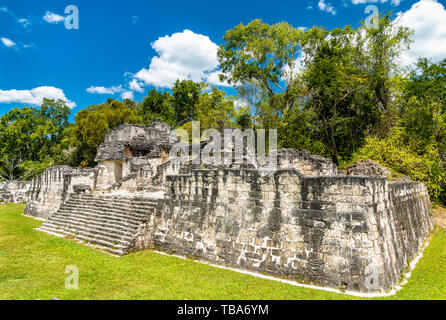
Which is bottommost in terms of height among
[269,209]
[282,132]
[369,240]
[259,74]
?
[369,240]

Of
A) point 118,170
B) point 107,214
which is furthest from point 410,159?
point 118,170

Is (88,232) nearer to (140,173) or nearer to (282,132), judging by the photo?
(140,173)

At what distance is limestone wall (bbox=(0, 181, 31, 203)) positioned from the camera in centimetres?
2039

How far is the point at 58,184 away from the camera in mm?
14984

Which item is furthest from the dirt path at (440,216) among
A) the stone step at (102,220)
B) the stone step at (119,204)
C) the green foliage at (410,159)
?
the stone step at (102,220)

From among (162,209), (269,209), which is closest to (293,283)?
Answer: (269,209)

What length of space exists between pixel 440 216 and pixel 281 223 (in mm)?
11616

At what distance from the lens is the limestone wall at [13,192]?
66.9 feet

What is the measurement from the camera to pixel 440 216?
43.4 feet

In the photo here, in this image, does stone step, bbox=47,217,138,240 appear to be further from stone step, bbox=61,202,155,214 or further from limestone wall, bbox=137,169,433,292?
stone step, bbox=61,202,155,214

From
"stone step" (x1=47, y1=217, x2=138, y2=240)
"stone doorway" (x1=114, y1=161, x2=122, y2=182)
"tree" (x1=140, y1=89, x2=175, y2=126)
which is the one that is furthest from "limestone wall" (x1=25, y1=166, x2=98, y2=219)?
"tree" (x1=140, y1=89, x2=175, y2=126)

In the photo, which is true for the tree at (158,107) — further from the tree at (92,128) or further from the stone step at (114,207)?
the stone step at (114,207)

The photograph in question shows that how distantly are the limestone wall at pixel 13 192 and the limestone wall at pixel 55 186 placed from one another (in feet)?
18.5

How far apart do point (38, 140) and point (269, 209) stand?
3660cm
